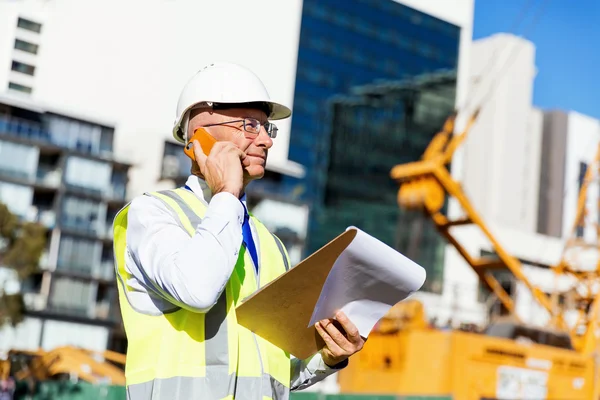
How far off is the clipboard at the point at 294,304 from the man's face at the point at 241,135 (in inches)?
14.4

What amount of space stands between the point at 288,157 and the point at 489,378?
53.4 m

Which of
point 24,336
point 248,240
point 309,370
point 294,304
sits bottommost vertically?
point 24,336

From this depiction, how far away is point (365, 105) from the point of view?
262 feet

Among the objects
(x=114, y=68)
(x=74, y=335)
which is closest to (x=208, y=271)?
(x=74, y=335)

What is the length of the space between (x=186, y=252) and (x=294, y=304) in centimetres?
33

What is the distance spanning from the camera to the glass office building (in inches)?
2948

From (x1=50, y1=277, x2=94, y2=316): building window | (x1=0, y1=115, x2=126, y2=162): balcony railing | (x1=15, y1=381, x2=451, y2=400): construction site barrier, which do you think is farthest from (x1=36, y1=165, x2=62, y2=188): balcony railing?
(x1=15, y1=381, x2=451, y2=400): construction site barrier

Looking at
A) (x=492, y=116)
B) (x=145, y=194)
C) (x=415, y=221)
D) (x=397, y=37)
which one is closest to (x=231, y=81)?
(x=145, y=194)

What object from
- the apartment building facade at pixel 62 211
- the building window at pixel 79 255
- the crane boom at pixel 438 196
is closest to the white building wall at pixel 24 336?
the apartment building facade at pixel 62 211

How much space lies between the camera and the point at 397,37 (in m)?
83.2

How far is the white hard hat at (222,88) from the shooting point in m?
2.62

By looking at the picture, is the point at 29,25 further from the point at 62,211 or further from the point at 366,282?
the point at 366,282

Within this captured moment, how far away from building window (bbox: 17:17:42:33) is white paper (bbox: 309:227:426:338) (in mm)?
65277

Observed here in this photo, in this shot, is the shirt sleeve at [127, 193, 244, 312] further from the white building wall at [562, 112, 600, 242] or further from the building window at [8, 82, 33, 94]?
the white building wall at [562, 112, 600, 242]
